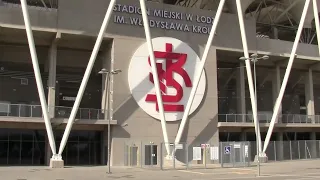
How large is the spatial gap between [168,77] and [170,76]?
0.26 m

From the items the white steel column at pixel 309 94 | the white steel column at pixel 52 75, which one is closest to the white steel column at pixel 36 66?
the white steel column at pixel 52 75

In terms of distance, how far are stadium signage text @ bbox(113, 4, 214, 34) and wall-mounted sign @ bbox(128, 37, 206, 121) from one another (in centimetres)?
167

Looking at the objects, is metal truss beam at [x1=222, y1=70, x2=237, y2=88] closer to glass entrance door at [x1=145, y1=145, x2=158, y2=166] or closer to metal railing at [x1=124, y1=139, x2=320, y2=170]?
metal railing at [x1=124, y1=139, x2=320, y2=170]

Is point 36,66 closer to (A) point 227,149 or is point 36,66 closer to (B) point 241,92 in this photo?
(A) point 227,149

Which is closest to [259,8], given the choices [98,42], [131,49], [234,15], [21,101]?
[234,15]

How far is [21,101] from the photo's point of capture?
4478cm

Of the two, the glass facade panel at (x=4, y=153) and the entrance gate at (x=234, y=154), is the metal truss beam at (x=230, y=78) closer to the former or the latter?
the entrance gate at (x=234, y=154)

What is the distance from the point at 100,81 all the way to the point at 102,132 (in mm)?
6332

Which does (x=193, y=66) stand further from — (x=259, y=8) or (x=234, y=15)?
(x=259, y=8)

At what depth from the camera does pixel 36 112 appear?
39.0 metres

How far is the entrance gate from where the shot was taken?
3659 centimetres

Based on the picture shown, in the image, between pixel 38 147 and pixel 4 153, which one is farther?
pixel 38 147

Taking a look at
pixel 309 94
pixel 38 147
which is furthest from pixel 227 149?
pixel 309 94

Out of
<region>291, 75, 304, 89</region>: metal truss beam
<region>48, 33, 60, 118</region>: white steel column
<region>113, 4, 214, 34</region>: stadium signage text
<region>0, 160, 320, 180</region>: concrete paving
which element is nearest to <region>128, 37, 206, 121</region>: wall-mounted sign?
<region>113, 4, 214, 34</region>: stadium signage text
